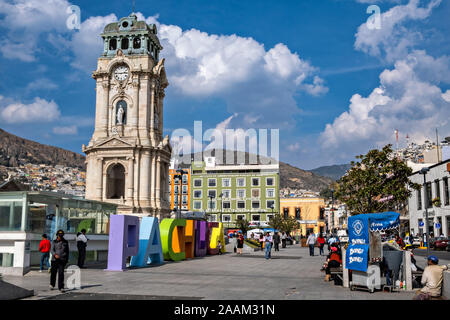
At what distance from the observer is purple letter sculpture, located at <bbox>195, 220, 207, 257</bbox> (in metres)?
30.6

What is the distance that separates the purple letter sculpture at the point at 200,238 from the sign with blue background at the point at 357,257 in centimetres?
1645

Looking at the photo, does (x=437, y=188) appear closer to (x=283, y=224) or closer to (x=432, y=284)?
(x=283, y=224)

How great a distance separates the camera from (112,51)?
5197 centimetres

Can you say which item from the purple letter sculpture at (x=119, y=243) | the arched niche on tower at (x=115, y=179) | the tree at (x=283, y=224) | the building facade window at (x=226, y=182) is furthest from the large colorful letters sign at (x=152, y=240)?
the building facade window at (x=226, y=182)

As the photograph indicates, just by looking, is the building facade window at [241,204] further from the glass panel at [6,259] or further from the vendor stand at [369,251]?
the vendor stand at [369,251]

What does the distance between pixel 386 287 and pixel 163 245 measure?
47.3 feet

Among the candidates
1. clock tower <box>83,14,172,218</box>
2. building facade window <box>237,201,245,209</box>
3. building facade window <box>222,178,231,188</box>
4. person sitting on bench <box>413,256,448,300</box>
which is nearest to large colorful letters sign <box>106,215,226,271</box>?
person sitting on bench <box>413,256,448,300</box>

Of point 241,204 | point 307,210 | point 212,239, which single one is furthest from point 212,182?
point 212,239

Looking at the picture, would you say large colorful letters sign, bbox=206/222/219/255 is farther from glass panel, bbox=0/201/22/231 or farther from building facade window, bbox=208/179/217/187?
building facade window, bbox=208/179/217/187

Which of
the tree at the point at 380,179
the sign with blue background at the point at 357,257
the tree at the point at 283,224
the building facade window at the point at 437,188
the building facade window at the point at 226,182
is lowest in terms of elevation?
the sign with blue background at the point at 357,257

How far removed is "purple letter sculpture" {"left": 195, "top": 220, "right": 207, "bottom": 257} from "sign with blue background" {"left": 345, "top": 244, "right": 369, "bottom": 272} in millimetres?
16455

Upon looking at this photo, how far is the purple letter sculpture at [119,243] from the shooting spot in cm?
2017
